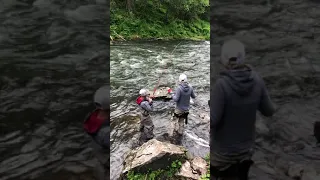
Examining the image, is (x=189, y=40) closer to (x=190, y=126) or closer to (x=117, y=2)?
(x=117, y=2)

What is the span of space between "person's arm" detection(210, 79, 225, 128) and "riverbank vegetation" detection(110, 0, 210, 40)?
62.3ft

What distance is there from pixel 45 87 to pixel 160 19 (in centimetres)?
2160

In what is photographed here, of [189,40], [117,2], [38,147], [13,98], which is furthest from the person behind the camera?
[117,2]

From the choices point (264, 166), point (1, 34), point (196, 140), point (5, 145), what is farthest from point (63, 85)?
point (196, 140)

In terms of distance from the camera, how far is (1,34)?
473cm

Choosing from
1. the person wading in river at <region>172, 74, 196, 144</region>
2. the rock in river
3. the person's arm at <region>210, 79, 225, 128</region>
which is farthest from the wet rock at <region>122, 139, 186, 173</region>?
the person's arm at <region>210, 79, 225, 128</region>

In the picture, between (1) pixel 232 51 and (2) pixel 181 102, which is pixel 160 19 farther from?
(1) pixel 232 51

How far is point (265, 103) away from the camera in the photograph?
188 centimetres

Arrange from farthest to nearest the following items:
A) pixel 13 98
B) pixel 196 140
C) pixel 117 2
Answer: pixel 117 2 < pixel 196 140 < pixel 13 98

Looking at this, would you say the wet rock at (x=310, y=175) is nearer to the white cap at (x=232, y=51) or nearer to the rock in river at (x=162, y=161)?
the white cap at (x=232, y=51)

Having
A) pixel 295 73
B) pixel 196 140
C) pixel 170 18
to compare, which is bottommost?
pixel 196 140

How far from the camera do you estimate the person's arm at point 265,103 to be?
187 centimetres

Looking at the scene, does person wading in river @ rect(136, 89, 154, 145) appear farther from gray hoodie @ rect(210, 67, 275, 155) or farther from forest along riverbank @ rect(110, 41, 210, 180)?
gray hoodie @ rect(210, 67, 275, 155)

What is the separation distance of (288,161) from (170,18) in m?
23.8
